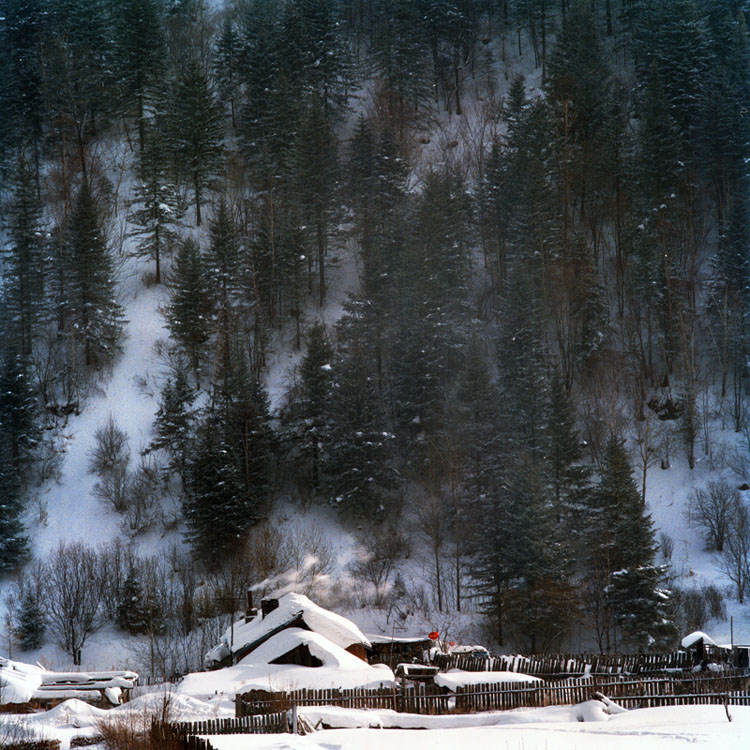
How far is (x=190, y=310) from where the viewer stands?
51.9m

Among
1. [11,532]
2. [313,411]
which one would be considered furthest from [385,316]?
[11,532]

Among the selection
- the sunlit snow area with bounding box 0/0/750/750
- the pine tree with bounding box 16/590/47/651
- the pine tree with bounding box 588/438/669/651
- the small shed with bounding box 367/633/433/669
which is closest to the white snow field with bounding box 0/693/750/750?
the sunlit snow area with bounding box 0/0/750/750

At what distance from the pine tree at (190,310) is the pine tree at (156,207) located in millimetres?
5717

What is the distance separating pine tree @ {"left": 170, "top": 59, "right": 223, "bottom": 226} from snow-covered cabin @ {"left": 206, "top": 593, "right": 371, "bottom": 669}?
38.2m

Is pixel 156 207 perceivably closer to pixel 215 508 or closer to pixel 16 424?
pixel 16 424

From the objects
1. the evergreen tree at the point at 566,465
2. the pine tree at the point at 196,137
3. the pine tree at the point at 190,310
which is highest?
the pine tree at the point at 196,137

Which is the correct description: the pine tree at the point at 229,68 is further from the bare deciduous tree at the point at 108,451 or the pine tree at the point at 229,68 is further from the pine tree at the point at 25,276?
the bare deciduous tree at the point at 108,451

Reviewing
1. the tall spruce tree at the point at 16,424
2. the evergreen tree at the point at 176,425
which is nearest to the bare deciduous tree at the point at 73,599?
the tall spruce tree at the point at 16,424

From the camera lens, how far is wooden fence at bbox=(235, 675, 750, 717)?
1872 cm

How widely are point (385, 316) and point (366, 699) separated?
34.7 meters

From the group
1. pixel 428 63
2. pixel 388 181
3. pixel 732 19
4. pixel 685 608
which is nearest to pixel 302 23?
pixel 428 63

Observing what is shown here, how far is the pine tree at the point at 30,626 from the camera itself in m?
39.9

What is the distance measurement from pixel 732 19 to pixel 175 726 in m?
75.3

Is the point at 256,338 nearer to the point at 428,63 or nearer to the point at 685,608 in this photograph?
the point at 685,608
